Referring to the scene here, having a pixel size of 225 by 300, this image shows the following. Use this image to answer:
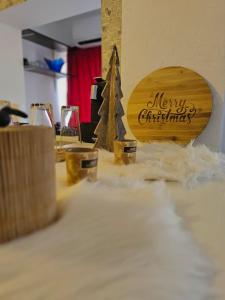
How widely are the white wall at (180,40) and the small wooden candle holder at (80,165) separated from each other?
68cm

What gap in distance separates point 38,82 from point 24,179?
3.80m

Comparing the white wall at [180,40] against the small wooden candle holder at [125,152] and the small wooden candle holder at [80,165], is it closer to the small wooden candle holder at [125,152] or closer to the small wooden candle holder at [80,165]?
the small wooden candle holder at [125,152]

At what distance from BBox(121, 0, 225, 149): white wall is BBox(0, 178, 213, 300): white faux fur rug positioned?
751mm

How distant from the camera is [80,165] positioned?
0.42 meters

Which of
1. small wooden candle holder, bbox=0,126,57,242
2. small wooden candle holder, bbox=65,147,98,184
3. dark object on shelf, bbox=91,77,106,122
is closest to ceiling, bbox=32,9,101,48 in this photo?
dark object on shelf, bbox=91,77,106,122

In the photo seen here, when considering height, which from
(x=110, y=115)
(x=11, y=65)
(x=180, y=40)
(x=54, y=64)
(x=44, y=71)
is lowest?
(x=110, y=115)

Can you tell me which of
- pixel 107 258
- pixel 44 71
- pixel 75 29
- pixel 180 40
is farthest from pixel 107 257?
pixel 44 71

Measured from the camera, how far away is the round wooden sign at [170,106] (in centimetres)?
91

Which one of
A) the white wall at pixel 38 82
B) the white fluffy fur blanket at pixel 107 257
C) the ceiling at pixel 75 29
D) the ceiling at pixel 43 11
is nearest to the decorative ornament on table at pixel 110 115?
the white fluffy fur blanket at pixel 107 257

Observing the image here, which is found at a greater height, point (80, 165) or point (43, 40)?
point (43, 40)

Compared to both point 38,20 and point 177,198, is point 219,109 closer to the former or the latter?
point 177,198

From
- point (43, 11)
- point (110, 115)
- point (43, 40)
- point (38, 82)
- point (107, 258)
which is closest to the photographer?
point (107, 258)

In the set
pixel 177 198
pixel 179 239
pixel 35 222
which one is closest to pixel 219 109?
pixel 177 198

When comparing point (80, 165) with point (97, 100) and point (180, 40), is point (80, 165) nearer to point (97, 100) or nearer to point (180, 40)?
point (97, 100)
